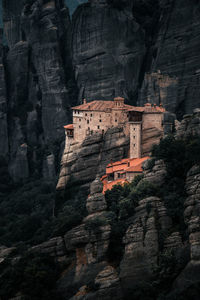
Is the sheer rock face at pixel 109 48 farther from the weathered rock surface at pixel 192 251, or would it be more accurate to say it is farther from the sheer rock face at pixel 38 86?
the weathered rock surface at pixel 192 251

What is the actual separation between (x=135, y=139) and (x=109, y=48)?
2690 cm

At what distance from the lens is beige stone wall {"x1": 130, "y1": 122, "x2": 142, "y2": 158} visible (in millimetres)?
54391

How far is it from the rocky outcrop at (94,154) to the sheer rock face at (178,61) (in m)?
15.3

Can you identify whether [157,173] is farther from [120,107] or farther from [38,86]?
[38,86]

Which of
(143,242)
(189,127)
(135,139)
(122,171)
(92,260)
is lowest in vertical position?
(92,260)

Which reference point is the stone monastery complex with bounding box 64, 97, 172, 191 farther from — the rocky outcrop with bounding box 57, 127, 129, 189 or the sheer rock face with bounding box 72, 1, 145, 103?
the sheer rock face with bounding box 72, 1, 145, 103

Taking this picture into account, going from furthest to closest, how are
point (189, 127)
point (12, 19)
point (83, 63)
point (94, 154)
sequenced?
point (12, 19) → point (83, 63) → point (94, 154) → point (189, 127)

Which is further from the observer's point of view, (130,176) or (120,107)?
(120,107)

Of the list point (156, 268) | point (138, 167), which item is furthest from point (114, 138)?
point (156, 268)

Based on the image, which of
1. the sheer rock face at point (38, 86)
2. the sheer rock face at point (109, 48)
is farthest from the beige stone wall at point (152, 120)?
the sheer rock face at point (38, 86)

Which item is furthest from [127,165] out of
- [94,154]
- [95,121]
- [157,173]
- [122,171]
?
[95,121]

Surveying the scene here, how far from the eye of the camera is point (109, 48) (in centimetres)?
7775

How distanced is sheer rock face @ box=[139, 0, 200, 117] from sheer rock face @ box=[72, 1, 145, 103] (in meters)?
5.62

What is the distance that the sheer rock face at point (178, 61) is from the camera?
225ft
